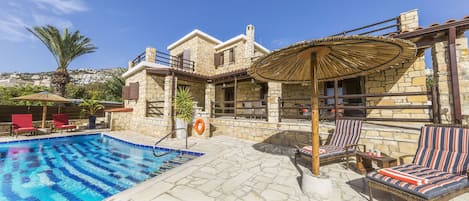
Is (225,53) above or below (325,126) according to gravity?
→ above

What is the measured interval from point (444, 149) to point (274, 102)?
4439 mm

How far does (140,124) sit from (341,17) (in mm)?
16261

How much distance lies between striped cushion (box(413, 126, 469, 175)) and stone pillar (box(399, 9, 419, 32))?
4.90 m

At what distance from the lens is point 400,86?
20.5 ft

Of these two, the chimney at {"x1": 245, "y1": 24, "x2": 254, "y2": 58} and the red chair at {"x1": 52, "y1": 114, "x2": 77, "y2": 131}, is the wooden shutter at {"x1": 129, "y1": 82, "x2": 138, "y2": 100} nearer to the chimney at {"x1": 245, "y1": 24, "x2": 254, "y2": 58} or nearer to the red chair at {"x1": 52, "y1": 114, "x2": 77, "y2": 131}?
the red chair at {"x1": 52, "y1": 114, "x2": 77, "y2": 131}

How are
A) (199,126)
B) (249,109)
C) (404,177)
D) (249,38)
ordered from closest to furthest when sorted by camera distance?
(404,177) < (199,126) < (249,109) < (249,38)

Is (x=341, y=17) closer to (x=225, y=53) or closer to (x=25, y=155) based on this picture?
(x=225, y=53)

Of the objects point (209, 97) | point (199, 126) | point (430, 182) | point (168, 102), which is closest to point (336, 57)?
point (430, 182)

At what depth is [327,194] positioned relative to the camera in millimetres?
2539

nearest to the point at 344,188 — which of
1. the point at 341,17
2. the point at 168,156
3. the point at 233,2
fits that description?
the point at 168,156

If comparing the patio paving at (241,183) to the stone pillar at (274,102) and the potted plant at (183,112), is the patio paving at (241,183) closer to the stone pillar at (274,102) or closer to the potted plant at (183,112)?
the stone pillar at (274,102)

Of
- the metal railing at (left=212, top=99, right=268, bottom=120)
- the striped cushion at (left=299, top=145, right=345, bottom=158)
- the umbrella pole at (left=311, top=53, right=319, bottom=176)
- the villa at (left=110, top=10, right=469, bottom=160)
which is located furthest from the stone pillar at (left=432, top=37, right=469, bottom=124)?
the metal railing at (left=212, top=99, right=268, bottom=120)

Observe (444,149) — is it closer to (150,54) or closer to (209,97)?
(209,97)

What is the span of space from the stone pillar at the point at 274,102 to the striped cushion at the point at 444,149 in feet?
13.0
